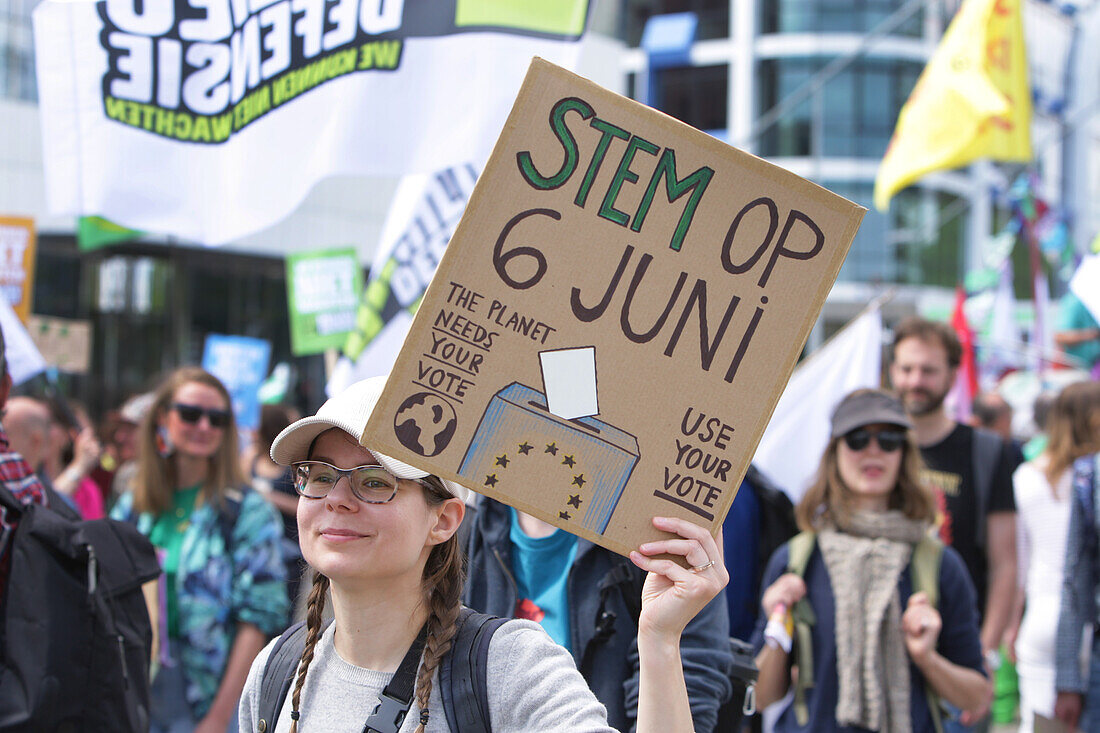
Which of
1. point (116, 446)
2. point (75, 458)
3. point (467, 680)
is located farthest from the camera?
point (116, 446)

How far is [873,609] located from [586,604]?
1284 mm

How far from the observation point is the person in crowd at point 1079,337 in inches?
375

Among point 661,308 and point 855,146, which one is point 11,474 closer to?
point 661,308

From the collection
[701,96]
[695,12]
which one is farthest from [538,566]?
[695,12]

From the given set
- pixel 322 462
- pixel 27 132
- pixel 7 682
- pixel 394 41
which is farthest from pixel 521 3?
pixel 27 132

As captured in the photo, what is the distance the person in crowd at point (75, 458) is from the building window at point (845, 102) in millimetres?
31862

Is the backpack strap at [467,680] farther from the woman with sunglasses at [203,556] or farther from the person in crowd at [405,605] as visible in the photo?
the woman with sunglasses at [203,556]

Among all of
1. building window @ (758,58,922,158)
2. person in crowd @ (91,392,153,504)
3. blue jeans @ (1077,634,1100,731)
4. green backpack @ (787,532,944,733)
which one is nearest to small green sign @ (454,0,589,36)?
green backpack @ (787,532,944,733)

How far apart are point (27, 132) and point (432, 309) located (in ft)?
63.4

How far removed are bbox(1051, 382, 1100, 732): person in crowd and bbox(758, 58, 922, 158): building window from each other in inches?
1302

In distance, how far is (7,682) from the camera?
2.64 meters

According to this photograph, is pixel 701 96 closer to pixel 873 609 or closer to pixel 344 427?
pixel 873 609

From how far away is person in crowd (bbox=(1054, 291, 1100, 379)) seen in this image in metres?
9.53

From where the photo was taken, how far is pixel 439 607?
2.13 metres
